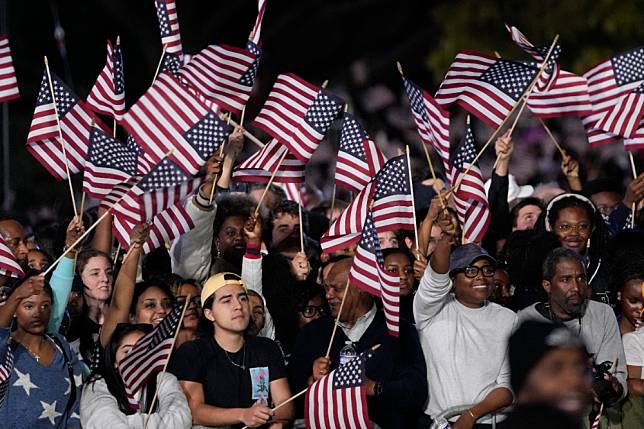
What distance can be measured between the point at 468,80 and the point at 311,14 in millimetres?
20125

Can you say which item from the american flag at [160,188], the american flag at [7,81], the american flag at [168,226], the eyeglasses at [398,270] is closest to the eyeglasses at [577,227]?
the eyeglasses at [398,270]

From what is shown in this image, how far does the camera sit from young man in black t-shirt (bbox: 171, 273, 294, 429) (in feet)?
34.3

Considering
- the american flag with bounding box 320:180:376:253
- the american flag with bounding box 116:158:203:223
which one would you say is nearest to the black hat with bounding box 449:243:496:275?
the american flag with bounding box 320:180:376:253

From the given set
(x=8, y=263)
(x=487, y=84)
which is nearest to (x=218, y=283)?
(x=8, y=263)

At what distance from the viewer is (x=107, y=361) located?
33.8 ft

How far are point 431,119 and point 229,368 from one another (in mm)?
2805

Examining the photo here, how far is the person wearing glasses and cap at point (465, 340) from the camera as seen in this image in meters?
10.6

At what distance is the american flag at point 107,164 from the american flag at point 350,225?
1.50m

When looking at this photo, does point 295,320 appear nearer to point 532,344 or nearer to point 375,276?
point 375,276

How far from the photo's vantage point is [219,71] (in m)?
12.1

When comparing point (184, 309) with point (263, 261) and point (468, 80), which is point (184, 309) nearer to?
point (263, 261)

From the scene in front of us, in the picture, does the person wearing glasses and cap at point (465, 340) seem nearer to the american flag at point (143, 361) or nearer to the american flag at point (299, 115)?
the american flag at point (143, 361)

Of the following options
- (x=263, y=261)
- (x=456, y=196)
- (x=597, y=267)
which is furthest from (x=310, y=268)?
(x=597, y=267)

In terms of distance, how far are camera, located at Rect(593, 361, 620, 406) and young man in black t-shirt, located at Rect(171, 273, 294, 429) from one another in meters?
1.90
